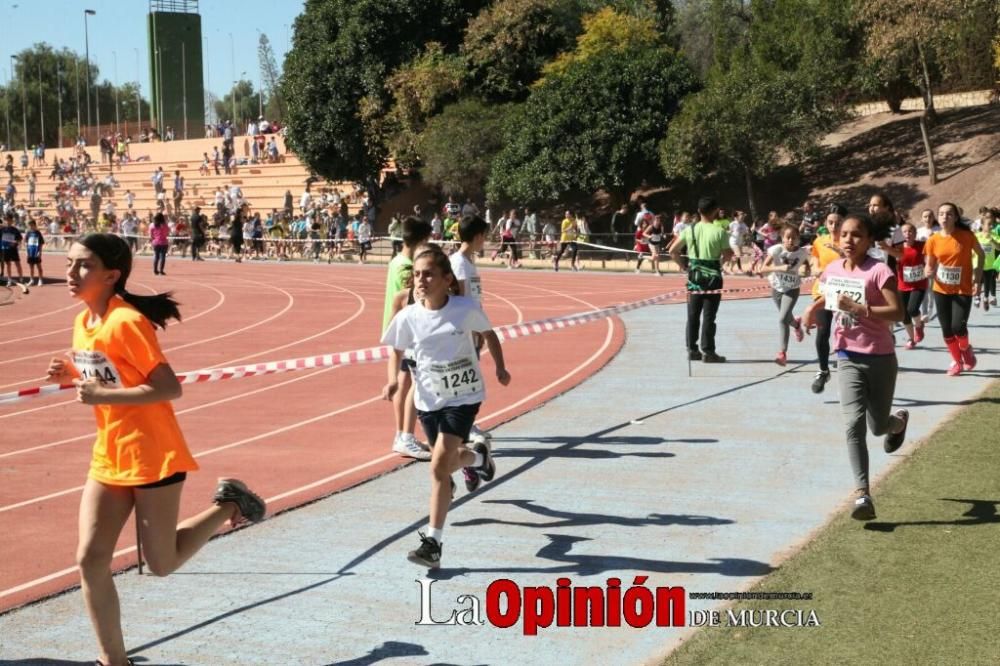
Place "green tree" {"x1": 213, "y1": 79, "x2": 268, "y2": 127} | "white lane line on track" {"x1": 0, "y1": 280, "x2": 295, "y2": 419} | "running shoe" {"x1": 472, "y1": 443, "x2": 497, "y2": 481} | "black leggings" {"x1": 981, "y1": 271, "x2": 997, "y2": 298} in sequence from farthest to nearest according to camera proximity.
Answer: "green tree" {"x1": 213, "y1": 79, "x2": 268, "y2": 127}
"black leggings" {"x1": 981, "y1": 271, "x2": 997, "y2": 298}
"white lane line on track" {"x1": 0, "y1": 280, "x2": 295, "y2": 419}
"running shoe" {"x1": 472, "y1": 443, "x2": 497, "y2": 481}

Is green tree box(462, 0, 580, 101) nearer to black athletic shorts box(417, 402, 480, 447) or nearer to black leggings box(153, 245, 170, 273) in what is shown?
black leggings box(153, 245, 170, 273)

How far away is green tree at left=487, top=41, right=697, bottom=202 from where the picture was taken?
43.4 meters

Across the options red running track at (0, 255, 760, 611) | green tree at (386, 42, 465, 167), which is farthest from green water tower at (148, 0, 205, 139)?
red running track at (0, 255, 760, 611)

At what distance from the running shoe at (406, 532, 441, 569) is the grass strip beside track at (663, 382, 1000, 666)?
159cm

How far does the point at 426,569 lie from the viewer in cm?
682

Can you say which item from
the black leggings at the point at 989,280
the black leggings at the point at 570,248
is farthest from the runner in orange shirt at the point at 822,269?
the black leggings at the point at 570,248

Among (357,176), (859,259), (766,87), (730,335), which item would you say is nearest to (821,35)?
(766,87)

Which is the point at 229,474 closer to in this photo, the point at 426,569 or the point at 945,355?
the point at 426,569

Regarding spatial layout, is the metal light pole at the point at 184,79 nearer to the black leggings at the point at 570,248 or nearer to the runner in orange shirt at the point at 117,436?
the black leggings at the point at 570,248

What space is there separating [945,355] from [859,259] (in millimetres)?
8124

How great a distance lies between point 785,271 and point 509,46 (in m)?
35.6

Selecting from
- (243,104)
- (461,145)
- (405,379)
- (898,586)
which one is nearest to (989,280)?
(405,379)

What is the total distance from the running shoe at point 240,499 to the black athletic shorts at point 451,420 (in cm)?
135

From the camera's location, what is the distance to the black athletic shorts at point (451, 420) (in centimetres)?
684
